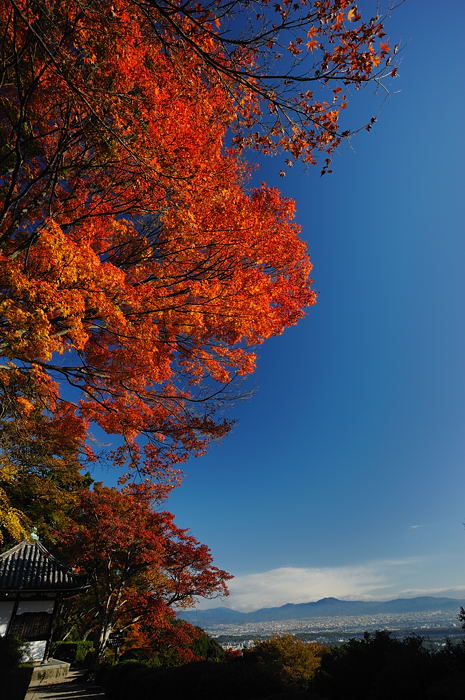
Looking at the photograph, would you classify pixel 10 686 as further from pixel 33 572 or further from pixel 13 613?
pixel 33 572

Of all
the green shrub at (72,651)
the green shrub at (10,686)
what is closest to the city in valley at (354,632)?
the green shrub at (10,686)

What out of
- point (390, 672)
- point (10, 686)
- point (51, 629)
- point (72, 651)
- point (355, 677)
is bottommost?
point (72, 651)

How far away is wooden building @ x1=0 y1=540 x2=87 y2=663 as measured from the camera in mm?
13023

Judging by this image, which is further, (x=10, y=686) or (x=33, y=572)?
(x=33, y=572)

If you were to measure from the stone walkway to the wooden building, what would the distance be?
185 cm

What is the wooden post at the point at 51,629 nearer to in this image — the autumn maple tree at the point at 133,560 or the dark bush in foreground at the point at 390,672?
the autumn maple tree at the point at 133,560

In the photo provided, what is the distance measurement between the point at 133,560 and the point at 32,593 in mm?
4007

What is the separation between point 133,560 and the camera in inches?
591

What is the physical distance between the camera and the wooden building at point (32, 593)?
1302 centimetres

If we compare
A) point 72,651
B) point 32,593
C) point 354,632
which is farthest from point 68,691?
point 354,632

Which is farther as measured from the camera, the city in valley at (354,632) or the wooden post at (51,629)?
the city in valley at (354,632)

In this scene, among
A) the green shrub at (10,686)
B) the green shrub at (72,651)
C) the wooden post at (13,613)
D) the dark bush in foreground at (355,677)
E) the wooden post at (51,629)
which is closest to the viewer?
the dark bush in foreground at (355,677)

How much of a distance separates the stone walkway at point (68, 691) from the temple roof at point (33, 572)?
113 inches

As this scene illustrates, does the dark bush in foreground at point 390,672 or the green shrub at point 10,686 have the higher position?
the dark bush in foreground at point 390,672
